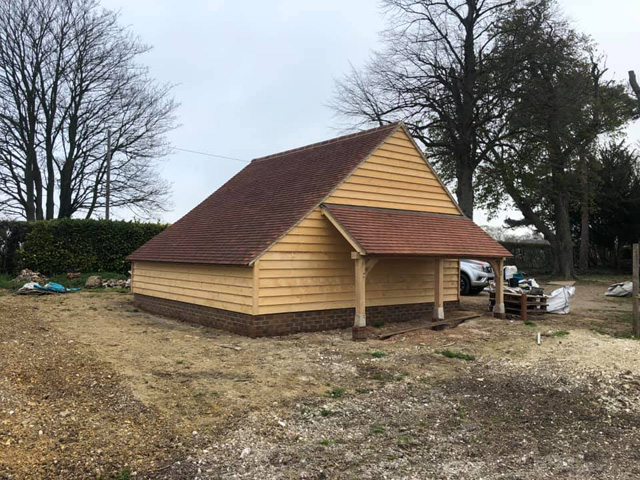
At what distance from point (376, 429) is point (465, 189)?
2164 centimetres

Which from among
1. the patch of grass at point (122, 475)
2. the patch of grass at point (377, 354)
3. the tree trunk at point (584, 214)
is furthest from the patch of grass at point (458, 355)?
the tree trunk at point (584, 214)

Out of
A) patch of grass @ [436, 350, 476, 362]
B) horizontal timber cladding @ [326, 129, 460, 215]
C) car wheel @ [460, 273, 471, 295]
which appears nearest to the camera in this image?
patch of grass @ [436, 350, 476, 362]

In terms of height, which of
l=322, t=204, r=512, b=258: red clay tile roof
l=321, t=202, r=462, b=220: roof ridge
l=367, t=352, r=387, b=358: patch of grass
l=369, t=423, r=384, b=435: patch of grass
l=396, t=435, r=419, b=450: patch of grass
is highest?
l=321, t=202, r=462, b=220: roof ridge

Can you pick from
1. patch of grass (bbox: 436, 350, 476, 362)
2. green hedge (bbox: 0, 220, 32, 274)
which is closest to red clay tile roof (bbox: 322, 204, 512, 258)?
patch of grass (bbox: 436, 350, 476, 362)

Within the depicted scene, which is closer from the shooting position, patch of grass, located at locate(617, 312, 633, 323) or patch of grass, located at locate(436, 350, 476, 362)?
patch of grass, located at locate(436, 350, 476, 362)

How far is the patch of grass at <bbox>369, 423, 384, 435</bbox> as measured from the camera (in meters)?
5.58

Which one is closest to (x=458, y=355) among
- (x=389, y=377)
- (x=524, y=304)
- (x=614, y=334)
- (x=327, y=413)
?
(x=389, y=377)

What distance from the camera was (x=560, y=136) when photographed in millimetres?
25203

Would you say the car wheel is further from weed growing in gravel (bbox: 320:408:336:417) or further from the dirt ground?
weed growing in gravel (bbox: 320:408:336:417)

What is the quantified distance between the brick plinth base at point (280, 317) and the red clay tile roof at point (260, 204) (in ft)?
3.97

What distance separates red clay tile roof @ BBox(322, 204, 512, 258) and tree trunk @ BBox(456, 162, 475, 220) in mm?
11252

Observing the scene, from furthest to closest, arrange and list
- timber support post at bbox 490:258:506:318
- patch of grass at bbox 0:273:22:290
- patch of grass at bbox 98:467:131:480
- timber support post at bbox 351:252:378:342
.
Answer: patch of grass at bbox 0:273:22:290 → timber support post at bbox 490:258:506:318 → timber support post at bbox 351:252:378:342 → patch of grass at bbox 98:467:131:480

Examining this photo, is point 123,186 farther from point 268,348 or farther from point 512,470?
point 512,470

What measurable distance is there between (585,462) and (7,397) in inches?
242
